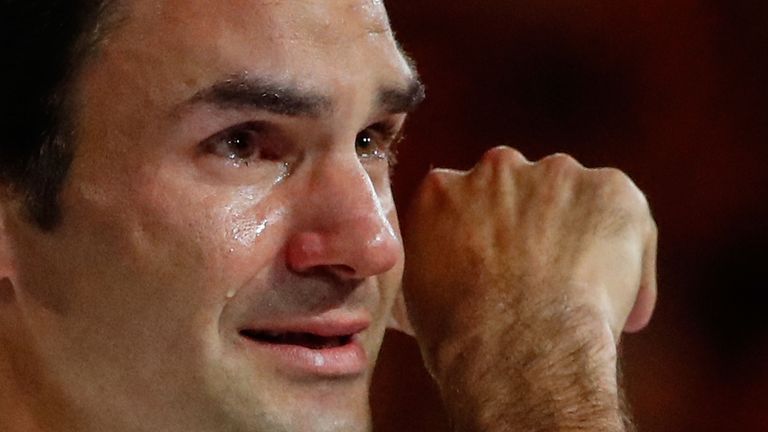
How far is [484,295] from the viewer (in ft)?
3.44

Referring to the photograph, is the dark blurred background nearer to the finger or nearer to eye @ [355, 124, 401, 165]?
the finger

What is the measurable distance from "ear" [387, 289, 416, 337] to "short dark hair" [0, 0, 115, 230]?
35 cm

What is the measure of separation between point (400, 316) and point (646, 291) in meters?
0.23

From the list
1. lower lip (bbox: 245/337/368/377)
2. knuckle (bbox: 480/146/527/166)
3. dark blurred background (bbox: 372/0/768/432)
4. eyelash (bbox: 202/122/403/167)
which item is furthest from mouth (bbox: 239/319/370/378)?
dark blurred background (bbox: 372/0/768/432)

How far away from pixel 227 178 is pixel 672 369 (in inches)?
33.6

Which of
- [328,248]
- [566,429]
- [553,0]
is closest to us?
[328,248]

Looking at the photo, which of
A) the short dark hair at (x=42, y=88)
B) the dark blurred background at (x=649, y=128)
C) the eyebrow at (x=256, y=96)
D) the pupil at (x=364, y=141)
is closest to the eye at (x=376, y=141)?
the pupil at (x=364, y=141)

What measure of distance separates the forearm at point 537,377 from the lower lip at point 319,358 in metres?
0.15

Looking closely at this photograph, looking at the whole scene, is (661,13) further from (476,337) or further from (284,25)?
(284,25)

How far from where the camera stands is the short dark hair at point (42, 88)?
33.9 inches

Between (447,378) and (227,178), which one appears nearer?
(227,178)

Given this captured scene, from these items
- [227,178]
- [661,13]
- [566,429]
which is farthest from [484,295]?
[661,13]

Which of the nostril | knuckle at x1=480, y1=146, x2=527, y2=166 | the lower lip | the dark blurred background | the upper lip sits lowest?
the dark blurred background

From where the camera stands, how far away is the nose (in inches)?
33.6
